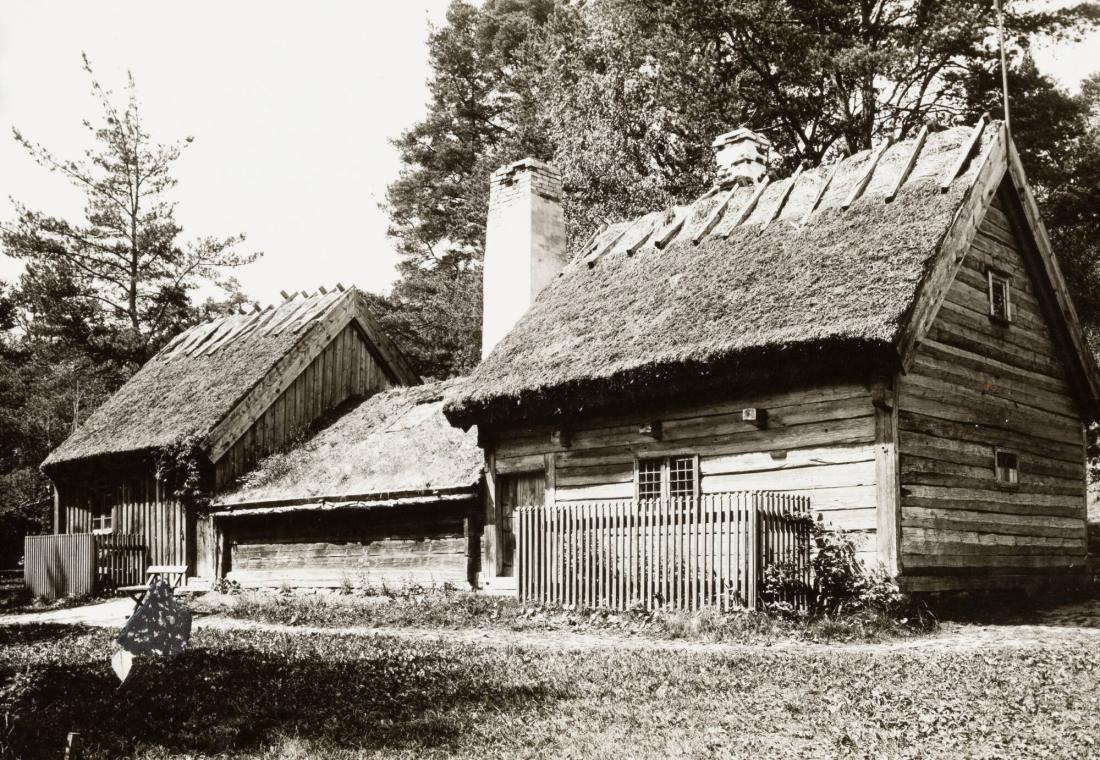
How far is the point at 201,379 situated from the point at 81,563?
4849mm

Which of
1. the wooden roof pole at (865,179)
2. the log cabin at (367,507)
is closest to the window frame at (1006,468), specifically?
the wooden roof pole at (865,179)

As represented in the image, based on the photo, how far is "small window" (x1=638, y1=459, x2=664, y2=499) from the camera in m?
16.1

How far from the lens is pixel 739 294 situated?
1569 centimetres

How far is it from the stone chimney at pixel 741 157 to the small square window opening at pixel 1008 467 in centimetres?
669

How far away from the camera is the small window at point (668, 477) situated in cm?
1582

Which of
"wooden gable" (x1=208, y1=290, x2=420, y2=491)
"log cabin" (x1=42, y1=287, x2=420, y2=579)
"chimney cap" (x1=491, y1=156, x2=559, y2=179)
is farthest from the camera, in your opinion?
"wooden gable" (x1=208, y1=290, x2=420, y2=491)

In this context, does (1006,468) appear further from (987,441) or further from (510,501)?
(510,501)

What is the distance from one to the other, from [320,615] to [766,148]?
11772 mm

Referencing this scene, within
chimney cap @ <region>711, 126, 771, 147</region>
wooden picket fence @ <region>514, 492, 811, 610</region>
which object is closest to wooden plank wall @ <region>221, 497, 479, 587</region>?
wooden picket fence @ <region>514, 492, 811, 610</region>

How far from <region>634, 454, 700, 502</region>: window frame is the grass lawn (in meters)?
4.49

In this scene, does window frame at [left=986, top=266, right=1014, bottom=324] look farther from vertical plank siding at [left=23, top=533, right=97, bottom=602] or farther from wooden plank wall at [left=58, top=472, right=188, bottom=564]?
vertical plank siding at [left=23, top=533, right=97, bottom=602]

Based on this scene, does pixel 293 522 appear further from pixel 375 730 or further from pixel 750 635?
pixel 375 730

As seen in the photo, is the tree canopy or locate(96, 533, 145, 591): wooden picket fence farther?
the tree canopy

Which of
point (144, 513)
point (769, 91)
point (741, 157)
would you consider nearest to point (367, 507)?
point (144, 513)
